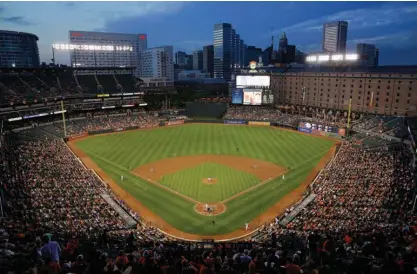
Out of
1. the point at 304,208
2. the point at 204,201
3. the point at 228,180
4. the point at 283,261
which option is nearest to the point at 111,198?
the point at 204,201

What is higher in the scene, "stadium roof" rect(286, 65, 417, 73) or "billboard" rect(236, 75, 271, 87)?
"stadium roof" rect(286, 65, 417, 73)

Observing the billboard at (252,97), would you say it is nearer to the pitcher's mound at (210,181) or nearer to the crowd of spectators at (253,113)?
the crowd of spectators at (253,113)

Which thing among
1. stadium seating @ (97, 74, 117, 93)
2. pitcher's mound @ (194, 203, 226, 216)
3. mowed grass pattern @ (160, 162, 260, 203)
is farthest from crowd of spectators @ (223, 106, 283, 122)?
pitcher's mound @ (194, 203, 226, 216)

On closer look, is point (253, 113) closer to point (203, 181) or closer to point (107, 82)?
point (107, 82)

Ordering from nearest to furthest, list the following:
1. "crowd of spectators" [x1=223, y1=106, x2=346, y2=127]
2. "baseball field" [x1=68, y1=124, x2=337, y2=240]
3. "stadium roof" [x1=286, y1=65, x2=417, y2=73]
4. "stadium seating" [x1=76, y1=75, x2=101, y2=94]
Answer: "baseball field" [x1=68, y1=124, x2=337, y2=240]
"stadium roof" [x1=286, y1=65, x2=417, y2=73]
"crowd of spectators" [x1=223, y1=106, x2=346, y2=127]
"stadium seating" [x1=76, y1=75, x2=101, y2=94]

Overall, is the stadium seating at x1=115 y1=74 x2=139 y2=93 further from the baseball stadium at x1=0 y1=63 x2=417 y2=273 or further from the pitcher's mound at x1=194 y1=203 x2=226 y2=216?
the pitcher's mound at x1=194 y1=203 x2=226 y2=216

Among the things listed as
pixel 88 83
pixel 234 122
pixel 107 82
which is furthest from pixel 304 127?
pixel 88 83
